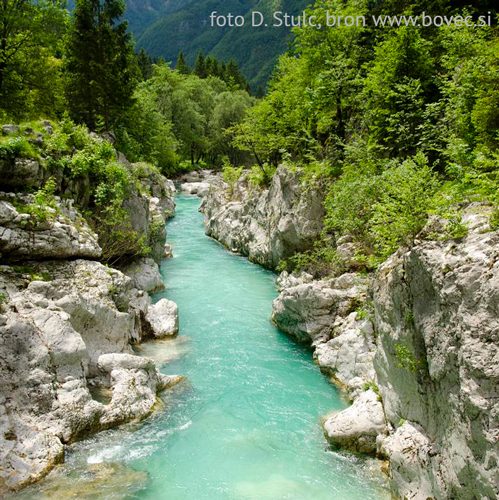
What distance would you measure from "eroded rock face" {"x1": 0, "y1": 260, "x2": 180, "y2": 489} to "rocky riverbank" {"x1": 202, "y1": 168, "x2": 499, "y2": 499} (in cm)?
549

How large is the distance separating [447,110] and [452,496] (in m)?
13.1

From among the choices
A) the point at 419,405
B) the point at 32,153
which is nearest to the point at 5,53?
the point at 32,153

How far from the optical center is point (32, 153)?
13.9 meters

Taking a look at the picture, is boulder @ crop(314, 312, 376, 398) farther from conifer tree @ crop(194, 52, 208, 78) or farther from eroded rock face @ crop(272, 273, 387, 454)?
conifer tree @ crop(194, 52, 208, 78)

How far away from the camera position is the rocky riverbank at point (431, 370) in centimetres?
673

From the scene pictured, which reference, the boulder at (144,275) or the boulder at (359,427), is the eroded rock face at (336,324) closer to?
the boulder at (359,427)

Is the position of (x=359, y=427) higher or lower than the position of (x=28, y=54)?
lower

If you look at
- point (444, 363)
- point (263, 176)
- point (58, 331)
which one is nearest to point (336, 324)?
point (444, 363)

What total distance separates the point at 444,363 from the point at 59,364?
8659mm

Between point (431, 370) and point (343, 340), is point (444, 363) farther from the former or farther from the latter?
point (343, 340)

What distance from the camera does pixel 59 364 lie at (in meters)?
10.8

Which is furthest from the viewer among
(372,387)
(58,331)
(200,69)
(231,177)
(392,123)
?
(200,69)

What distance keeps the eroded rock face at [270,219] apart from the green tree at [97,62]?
1051cm

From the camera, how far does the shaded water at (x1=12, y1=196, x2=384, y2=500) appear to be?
A: 9.05 meters
